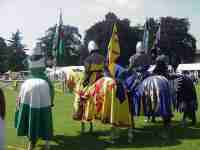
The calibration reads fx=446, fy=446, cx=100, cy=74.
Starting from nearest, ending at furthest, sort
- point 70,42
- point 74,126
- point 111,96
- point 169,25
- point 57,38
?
A: 1. point 111,96
2. point 74,126
3. point 57,38
4. point 169,25
5. point 70,42

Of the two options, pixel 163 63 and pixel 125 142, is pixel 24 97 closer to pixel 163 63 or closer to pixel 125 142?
pixel 125 142

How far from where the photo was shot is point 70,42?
10938 cm

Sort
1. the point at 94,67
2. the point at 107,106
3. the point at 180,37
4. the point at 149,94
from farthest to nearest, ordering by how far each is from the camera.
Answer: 1. the point at 180,37
2. the point at 94,67
3. the point at 149,94
4. the point at 107,106

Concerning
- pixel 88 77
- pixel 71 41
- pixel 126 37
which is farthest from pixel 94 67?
pixel 71 41

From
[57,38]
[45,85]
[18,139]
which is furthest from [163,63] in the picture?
[57,38]

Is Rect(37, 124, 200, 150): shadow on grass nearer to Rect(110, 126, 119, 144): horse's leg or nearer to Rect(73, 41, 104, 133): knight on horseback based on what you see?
Rect(110, 126, 119, 144): horse's leg

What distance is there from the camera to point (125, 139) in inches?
418

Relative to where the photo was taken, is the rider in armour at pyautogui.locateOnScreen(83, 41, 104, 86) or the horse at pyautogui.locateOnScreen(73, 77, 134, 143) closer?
the horse at pyautogui.locateOnScreen(73, 77, 134, 143)

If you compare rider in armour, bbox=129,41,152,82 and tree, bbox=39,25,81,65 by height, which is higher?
tree, bbox=39,25,81,65

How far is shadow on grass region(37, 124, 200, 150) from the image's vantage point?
9.88 metres

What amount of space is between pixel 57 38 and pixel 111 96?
7058 millimetres

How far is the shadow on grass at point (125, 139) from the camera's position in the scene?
9.88 metres

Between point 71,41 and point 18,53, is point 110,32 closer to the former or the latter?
point 71,41

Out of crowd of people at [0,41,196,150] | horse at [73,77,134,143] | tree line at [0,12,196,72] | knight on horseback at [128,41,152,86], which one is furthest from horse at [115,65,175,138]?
tree line at [0,12,196,72]
